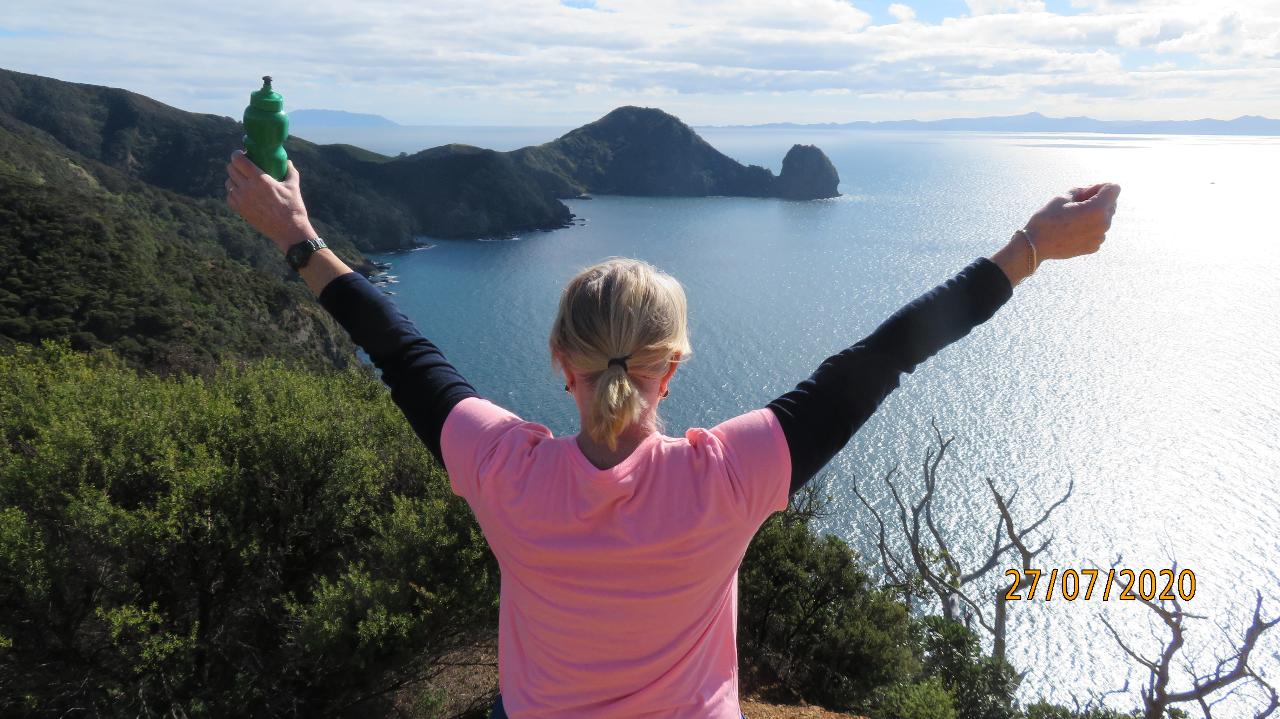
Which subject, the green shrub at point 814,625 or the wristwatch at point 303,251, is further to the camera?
the green shrub at point 814,625

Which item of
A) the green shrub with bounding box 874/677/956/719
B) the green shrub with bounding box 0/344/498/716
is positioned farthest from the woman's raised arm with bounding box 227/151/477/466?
the green shrub with bounding box 874/677/956/719

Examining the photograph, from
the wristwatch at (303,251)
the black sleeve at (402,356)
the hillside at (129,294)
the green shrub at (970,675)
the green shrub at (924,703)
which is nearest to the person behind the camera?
the black sleeve at (402,356)

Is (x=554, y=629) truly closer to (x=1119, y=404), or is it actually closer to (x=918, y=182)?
(x=1119, y=404)

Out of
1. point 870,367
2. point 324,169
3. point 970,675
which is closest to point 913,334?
point 870,367

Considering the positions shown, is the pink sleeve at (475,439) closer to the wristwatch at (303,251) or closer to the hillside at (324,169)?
the wristwatch at (303,251)

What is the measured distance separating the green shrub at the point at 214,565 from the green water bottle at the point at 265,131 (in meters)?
8.46

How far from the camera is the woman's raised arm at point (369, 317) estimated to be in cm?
158

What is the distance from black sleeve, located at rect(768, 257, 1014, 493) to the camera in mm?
1388

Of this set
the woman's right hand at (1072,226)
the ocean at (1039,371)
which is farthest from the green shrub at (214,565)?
the ocean at (1039,371)

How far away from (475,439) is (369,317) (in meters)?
0.43

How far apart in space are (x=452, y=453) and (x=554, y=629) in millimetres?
376

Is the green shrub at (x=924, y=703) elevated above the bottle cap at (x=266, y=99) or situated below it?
below

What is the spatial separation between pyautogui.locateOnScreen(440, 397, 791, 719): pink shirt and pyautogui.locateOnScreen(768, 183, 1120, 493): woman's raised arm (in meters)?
0.06

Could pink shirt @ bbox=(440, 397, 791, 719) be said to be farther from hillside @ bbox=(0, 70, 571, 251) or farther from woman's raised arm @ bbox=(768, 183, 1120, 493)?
hillside @ bbox=(0, 70, 571, 251)
